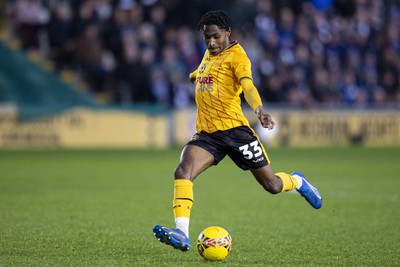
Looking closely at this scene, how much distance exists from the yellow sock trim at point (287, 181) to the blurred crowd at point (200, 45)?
48.4 feet

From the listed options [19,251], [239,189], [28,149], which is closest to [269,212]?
[239,189]

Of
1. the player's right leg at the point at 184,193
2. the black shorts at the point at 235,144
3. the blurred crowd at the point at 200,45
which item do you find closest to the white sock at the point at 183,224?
the player's right leg at the point at 184,193

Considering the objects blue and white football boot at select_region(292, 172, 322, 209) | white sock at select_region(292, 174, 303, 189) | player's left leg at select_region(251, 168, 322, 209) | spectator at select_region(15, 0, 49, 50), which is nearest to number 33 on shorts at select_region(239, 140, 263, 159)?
player's left leg at select_region(251, 168, 322, 209)

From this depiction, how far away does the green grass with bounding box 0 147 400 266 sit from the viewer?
7.35 m

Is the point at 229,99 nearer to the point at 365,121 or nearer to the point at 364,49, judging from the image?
the point at 365,121

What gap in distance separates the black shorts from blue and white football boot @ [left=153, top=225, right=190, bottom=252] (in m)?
0.99

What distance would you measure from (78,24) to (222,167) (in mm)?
6520

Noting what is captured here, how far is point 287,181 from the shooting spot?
8234 millimetres

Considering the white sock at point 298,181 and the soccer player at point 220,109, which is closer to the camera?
the soccer player at point 220,109

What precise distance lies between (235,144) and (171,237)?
1216 mm

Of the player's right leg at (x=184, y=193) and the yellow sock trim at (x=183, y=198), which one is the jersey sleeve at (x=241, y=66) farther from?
the yellow sock trim at (x=183, y=198)

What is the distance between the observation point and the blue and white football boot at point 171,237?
6781mm

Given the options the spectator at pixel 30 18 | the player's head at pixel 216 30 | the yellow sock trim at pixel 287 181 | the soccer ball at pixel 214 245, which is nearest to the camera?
the soccer ball at pixel 214 245

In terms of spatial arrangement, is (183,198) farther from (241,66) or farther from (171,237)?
(241,66)
